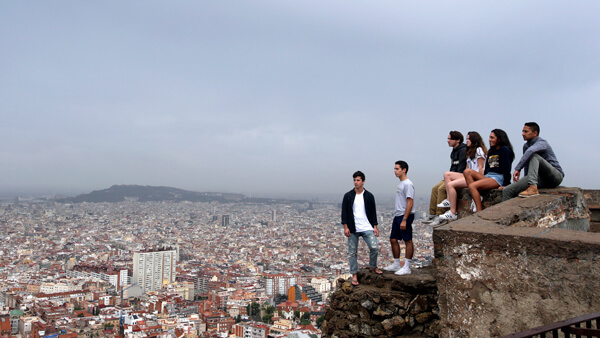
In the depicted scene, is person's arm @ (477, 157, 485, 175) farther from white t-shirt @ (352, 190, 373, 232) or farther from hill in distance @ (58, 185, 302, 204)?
hill in distance @ (58, 185, 302, 204)

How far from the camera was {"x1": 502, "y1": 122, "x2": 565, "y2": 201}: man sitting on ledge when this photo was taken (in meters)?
3.28

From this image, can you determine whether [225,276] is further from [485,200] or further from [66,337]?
[485,200]

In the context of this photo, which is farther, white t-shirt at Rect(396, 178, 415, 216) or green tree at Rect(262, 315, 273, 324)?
green tree at Rect(262, 315, 273, 324)

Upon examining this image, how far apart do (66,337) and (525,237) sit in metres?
24.1

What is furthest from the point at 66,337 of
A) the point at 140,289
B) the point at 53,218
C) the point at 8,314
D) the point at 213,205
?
the point at 213,205

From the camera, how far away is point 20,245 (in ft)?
185

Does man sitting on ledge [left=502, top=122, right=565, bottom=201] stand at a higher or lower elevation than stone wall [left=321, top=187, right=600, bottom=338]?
higher

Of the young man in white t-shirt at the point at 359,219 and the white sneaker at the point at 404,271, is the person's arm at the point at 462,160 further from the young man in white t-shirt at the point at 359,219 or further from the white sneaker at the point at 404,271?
the white sneaker at the point at 404,271

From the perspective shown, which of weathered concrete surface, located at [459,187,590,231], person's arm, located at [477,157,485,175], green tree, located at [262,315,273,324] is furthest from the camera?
green tree, located at [262,315,273,324]

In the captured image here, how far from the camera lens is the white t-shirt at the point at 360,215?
3.81 meters

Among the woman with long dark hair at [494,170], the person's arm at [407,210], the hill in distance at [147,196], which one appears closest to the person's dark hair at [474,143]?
the woman with long dark hair at [494,170]

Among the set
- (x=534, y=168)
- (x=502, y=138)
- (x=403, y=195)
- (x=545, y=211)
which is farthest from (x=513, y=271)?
(x=502, y=138)

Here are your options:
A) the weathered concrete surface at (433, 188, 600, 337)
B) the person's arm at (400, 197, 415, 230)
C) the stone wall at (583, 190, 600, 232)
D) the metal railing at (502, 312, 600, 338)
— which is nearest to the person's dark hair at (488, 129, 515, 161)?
the person's arm at (400, 197, 415, 230)

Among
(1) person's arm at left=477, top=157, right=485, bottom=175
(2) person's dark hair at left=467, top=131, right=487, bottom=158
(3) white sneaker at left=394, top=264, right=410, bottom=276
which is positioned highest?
(2) person's dark hair at left=467, top=131, right=487, bottom=158
